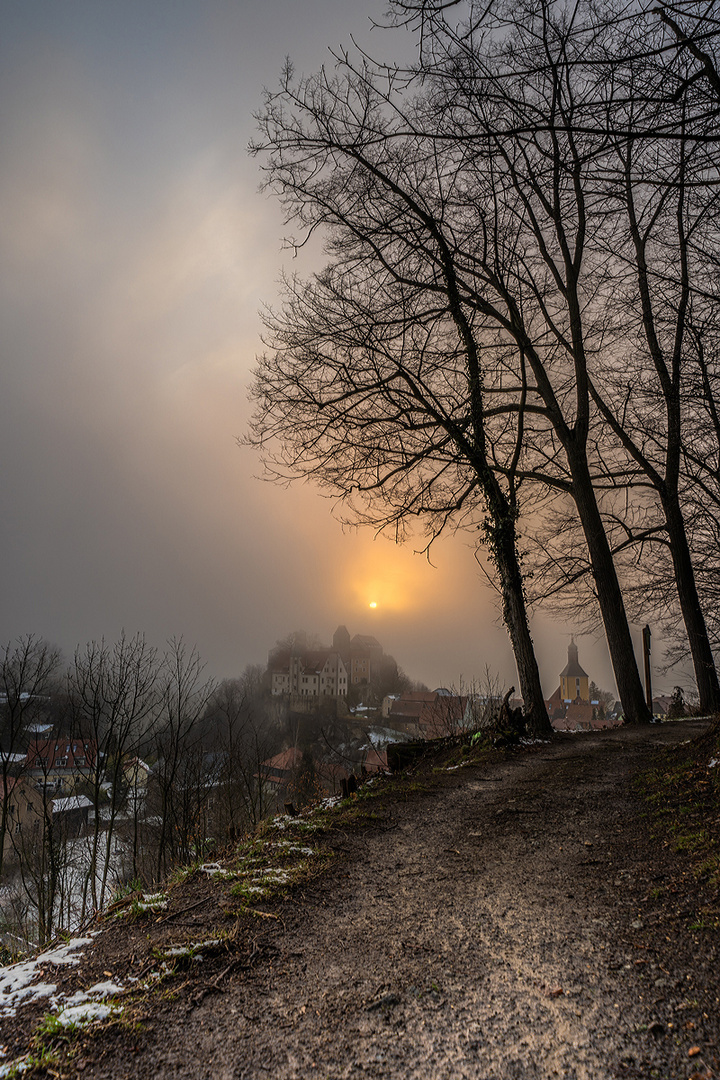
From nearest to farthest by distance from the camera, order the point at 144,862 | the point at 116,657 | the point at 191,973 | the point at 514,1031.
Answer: the point at 514,1031, the point at 191,973, the point at 116,657, the point at 144,862

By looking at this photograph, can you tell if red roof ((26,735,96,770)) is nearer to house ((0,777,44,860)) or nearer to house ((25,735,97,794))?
house ((25,735,97,794))

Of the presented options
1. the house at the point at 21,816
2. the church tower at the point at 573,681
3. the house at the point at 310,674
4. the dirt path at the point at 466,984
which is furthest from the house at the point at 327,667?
the dirt path at the point at 466,984

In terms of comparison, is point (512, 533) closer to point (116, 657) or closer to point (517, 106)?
point (517, 106)

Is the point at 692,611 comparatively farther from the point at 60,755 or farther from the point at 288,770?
the point at 60,755

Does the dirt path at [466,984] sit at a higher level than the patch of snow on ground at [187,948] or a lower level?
lower

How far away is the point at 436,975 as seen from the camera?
2.24 meters

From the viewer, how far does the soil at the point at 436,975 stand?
1.74m

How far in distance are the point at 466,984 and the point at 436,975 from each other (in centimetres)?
14

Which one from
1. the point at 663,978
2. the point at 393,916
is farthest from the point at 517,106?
the point at 393,916

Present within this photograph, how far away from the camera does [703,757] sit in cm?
515

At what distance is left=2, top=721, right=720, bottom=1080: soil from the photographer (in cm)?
174

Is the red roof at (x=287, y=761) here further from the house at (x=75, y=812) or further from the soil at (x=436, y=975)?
the soil at (x=436, y=975)

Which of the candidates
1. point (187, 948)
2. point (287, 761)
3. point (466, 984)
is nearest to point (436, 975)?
point (466, 984)

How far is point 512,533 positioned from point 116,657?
47.5 feet
